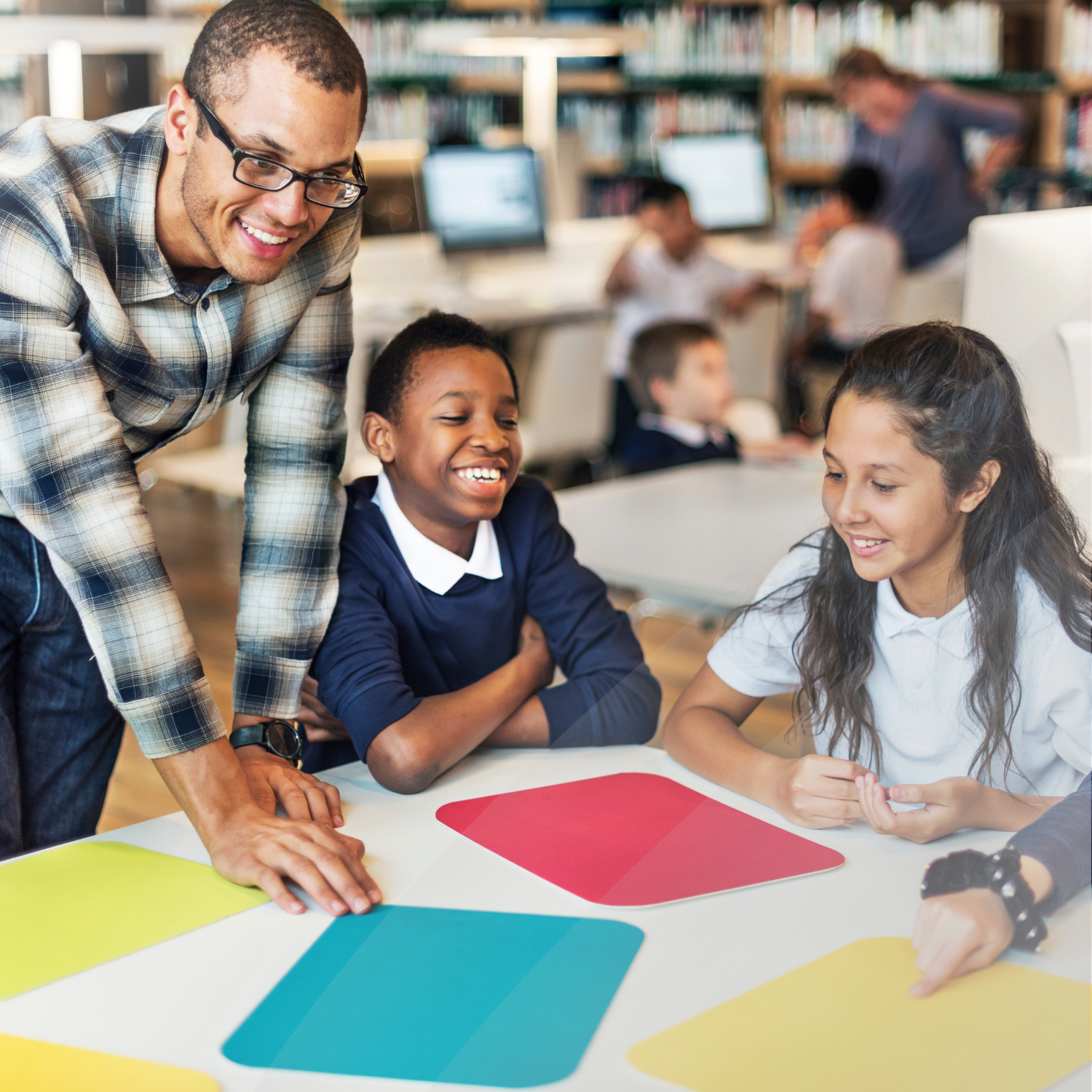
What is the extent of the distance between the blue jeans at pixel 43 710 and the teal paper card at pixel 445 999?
0.56m

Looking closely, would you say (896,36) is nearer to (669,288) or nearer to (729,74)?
(729,74)

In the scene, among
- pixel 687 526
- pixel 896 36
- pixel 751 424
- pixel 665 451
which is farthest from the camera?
pixel 896 36

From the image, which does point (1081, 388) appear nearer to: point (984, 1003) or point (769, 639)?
point (769, 639)

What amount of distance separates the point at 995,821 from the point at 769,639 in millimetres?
285

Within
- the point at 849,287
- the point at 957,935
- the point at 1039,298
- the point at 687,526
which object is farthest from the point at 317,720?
the point at 849,287

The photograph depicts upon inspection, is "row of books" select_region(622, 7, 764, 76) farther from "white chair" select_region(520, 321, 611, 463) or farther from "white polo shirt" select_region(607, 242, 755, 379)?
"white chair" select_region(520, 321, 611, 463)

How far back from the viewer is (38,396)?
96 cm

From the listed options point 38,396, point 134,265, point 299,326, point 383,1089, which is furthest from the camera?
point 299,326

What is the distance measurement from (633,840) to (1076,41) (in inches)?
203

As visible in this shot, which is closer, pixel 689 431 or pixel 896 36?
pixel 689 431

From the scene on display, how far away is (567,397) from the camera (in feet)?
12.3

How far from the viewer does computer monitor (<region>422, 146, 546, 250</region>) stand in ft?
14.6

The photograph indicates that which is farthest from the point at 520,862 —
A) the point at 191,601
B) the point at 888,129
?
the point at 888,129

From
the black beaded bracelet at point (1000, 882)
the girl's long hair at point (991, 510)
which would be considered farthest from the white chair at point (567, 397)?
the black beaded bracelet at point (1000, 882)
